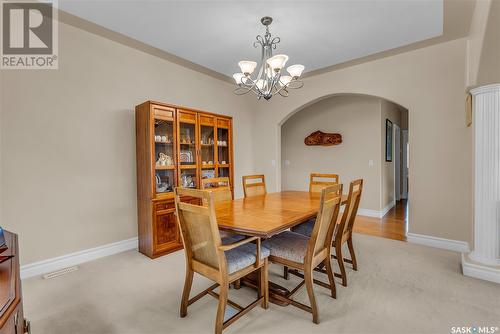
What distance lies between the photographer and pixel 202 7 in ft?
7.65

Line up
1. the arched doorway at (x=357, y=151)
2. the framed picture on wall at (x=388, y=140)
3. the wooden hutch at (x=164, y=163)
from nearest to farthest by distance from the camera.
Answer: the wooden hutch at (x=164, y=163), the arched doorway at (x=357, y=151), the framed picture on wall at (x=388, y=140)

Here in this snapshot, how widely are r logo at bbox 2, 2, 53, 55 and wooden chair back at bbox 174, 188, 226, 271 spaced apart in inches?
91.9

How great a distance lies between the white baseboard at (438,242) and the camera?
9.89 ft

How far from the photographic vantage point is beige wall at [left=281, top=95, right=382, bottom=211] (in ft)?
15.4

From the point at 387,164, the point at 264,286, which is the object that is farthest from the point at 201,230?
the point at 387,164

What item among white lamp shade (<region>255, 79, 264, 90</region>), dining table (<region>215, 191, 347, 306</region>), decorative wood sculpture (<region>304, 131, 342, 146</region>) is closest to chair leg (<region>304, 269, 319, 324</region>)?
dining table (<region>215, 191, 347, 306</region>)

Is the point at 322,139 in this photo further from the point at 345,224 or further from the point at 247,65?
the point at 247,65

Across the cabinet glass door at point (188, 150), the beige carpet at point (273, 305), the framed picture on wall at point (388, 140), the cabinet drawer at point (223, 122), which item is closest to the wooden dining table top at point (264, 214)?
the beige carpet at point (273, 305)

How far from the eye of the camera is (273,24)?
2635mm

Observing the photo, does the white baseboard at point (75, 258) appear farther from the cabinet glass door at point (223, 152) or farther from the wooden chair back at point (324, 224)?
the wooden chair back at point (324, 224)

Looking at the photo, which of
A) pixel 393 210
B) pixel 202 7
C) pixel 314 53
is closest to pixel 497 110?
pixel 314 53

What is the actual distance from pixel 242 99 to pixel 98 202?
3111 mm

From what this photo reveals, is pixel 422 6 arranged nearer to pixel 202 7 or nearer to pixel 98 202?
pixel 202 7

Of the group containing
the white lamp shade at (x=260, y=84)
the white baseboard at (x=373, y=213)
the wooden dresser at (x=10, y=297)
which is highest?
the white lamp shade at (x=260, y=84)
